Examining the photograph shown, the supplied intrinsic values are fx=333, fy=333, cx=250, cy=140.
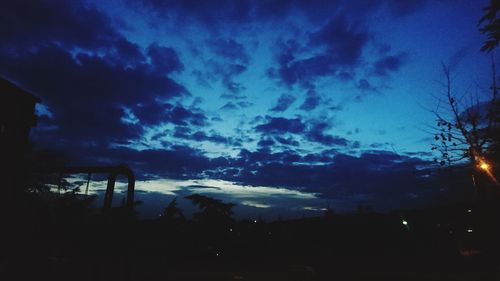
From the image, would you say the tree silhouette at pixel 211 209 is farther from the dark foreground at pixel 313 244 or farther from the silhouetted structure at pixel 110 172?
the silhouetted structure at pixel 110 172

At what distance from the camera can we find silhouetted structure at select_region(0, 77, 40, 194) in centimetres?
1073

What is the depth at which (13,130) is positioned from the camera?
1118cm

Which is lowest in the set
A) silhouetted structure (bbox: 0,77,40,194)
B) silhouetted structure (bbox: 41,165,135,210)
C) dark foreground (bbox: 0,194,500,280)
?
dark foreground (bbox: 0,194,500,280)

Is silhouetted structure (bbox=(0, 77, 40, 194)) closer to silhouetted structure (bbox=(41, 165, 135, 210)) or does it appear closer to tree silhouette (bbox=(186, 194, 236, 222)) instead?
silhouetted structure (bbox=(41, 165, 135, 210))

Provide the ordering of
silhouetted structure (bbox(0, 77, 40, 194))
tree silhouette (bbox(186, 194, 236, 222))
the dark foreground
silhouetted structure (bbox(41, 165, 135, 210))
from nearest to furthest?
silhouetted structure (bbox(41, 165, 135, 210)), silhouetted structure (bbox(0, 77, 40, 194)), the dark foreground, tree silhouette (bbox(186, 194, 236, 222))

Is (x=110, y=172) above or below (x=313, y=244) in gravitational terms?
above

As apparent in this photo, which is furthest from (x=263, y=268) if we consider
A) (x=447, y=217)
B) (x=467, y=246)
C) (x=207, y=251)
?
(x=467, y=246)

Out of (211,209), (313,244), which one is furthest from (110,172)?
(313,244)

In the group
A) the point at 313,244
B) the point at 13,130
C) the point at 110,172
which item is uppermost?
the point at 13,130

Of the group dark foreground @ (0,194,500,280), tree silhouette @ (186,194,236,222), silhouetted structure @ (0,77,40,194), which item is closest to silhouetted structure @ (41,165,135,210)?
silhouetted structure @ (0,77,40,194)

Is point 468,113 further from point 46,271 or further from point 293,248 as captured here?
point 46,271

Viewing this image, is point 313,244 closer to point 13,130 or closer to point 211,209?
point 211,209

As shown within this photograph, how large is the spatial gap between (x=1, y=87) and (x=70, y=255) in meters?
7.13

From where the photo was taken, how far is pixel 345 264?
22.2 meters
